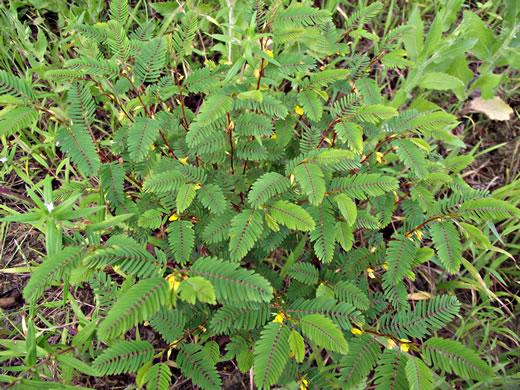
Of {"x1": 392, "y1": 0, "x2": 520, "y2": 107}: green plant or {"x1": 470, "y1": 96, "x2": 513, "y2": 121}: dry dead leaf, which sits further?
{"x1": 470, "y1": 96, "x2": 513, "y2": 121}: dry dead leaf

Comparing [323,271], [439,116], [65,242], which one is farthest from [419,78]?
[65,242]

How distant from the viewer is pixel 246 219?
1.65 metres

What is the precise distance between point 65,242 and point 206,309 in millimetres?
781

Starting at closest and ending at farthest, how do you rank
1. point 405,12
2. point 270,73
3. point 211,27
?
point 270,73 → point 211,27 → point 405,12

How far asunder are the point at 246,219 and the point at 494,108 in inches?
110

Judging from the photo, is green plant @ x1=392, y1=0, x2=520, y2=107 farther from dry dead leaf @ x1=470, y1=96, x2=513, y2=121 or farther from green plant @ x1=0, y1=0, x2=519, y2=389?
green plant @ x1=0, y1=0, x2=519, y2=389

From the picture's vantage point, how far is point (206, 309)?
1972 millimetres

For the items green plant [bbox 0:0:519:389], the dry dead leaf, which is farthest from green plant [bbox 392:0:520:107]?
green plant [bbox 0:0:519:389]

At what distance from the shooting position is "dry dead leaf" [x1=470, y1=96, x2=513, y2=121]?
10.5ft

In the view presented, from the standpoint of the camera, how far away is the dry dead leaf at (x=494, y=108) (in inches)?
126

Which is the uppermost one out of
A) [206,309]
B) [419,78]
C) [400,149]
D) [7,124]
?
[419,78]

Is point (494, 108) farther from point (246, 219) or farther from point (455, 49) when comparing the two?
point (246, 219)

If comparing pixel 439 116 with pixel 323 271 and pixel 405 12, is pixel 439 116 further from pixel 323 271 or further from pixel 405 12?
pixel 405 12

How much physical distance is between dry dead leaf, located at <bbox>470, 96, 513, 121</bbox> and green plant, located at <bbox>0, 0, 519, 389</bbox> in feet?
4.95
